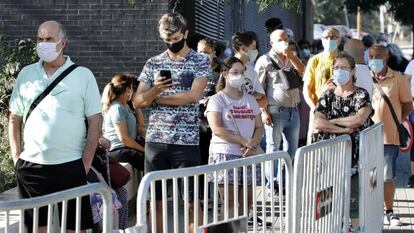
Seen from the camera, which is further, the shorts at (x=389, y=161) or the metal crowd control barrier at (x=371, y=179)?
the shorts at (x=389, y=161)

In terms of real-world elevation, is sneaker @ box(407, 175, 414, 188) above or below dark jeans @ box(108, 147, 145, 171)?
below

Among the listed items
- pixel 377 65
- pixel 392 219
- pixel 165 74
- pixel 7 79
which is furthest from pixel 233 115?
pixel 7 79

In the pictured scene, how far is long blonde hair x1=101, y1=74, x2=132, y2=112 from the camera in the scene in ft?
32.1

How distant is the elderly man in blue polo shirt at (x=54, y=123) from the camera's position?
654 centimetres

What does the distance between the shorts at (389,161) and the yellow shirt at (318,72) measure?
94 cm

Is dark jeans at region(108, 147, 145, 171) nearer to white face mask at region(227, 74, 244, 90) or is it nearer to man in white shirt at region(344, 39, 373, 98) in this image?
white face mask at region(227, 74, 244, 90)

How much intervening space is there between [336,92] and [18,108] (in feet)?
11.0

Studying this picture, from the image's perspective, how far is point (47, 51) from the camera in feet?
21.6

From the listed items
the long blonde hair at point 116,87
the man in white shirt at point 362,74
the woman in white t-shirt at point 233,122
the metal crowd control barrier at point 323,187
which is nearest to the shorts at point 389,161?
the man in white shirt at point 362,74

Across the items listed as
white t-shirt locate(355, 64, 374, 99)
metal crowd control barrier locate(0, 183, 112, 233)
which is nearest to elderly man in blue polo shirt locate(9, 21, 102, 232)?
metal crowd control barrier locate(0, 183, 112, 233)

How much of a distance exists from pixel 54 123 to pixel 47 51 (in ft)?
1.58

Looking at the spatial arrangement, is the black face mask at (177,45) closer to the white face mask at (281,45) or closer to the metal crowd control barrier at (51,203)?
the metal crowd control barrier at (51,203)

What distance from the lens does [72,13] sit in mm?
13078

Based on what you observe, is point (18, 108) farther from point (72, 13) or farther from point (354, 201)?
point (72, 13)
